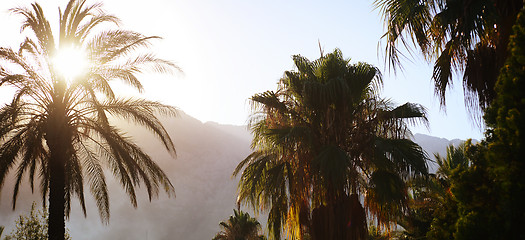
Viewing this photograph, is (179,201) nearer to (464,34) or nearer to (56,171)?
(56,171)

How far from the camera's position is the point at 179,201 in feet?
373

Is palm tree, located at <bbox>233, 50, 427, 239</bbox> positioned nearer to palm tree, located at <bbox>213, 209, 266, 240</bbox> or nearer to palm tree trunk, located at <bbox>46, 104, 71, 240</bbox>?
palm tree trunk, located at <bbox>46, 104, 71, 240</bbox>

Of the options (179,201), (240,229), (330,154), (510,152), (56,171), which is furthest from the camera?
(179,201)

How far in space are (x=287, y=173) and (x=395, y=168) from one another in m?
2.53

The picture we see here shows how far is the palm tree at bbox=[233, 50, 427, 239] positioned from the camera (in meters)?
10.8

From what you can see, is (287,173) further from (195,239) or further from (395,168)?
(195,239)

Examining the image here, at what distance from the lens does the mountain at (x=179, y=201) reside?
108 meters

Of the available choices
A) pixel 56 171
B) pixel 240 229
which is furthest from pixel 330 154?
pixel 240 229

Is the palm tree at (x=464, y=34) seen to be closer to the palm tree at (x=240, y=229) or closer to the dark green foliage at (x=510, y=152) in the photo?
the dark green foliage at (x=510, y=152)

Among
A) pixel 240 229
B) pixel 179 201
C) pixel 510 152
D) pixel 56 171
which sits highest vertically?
pixel 56 171

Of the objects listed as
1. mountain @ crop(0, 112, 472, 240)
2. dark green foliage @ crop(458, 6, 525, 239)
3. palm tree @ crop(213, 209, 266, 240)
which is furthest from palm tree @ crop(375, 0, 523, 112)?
mountain @ crop(0, 112, 472, 240)

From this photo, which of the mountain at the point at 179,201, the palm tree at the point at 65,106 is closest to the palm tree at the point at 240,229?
the palm tree at the point at 65,106

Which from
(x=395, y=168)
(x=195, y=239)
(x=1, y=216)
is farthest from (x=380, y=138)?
(x=1, y=216)

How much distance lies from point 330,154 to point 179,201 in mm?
106946
